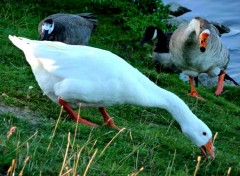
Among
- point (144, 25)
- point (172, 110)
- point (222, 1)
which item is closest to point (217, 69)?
Result: point (144, 25)

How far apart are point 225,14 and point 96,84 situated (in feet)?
50.9

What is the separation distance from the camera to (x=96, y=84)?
744cm

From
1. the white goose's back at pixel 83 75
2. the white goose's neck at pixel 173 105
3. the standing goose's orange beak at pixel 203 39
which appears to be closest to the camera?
the white goose's back at pixel 83 75

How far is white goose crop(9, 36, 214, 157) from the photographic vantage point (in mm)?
7488

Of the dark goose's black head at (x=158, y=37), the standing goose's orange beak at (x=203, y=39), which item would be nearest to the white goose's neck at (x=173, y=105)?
the standing goose's orange beak at (x=203, y=39)

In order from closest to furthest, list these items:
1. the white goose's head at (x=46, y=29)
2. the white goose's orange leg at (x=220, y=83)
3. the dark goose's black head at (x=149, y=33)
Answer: the white goose's head at (x=46, y=29) < the white goose's orange leg at (x=220, y=83) < the dark goose's black head at (x=149, y=33)

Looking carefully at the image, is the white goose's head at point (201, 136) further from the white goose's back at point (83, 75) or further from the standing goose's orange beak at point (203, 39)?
the standing goose's orange beak at point (203, 39)

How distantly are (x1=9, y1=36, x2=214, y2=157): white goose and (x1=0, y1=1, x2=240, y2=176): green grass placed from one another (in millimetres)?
284

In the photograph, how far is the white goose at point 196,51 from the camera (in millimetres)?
12211

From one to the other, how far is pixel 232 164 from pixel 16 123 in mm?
2576

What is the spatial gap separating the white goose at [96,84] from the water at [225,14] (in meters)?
10.6

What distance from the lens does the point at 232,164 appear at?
7551 mm

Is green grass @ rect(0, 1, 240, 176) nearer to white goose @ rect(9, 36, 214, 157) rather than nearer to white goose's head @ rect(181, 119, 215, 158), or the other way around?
white goose's head @ rect(181, 119, 215, 158)

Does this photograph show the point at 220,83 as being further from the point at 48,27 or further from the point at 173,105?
the point at 173,105
